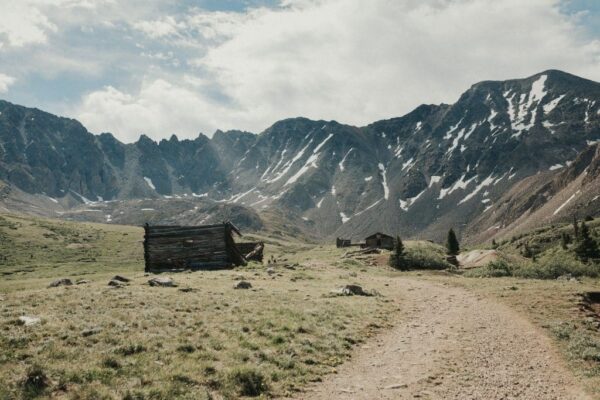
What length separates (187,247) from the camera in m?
46.2

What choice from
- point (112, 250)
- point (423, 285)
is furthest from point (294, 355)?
point (112, 250)

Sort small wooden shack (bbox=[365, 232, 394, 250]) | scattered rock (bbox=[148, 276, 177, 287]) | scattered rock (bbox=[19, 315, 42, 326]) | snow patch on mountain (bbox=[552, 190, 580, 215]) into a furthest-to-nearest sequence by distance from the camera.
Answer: snow patch on mountain (bbox=[552, 190, 580, 215]), small wooden shack (bbox=[365, 232, 394, 250]), scattered rock (bbox=[148, 276, 177, 287]), scattered rock (bbox=[19, 315, 42, 326])

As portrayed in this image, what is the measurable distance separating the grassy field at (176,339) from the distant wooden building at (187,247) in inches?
776

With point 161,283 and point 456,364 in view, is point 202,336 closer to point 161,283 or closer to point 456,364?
point 456,364

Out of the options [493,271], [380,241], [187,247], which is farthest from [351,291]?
[380,241]

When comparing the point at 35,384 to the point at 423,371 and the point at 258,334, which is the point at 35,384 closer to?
the point at 258,334

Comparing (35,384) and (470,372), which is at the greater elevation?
(35,384)

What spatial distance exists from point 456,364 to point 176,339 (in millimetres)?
9059

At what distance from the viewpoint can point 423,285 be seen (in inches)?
1361

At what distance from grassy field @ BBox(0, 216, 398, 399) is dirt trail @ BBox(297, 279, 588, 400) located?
966 mm

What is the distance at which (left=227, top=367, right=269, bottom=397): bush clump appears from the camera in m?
10.9

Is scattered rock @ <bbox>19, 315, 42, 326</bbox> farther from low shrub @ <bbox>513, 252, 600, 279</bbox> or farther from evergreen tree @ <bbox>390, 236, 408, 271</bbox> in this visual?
evergreen tree @ <bbox>390, 236, 408, 271</bbox>

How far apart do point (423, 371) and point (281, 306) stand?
9.09 meters

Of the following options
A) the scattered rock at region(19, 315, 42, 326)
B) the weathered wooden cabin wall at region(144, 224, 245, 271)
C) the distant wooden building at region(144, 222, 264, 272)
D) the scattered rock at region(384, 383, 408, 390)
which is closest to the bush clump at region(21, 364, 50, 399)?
the scattered rock at region(19, 315, 42, 326)
